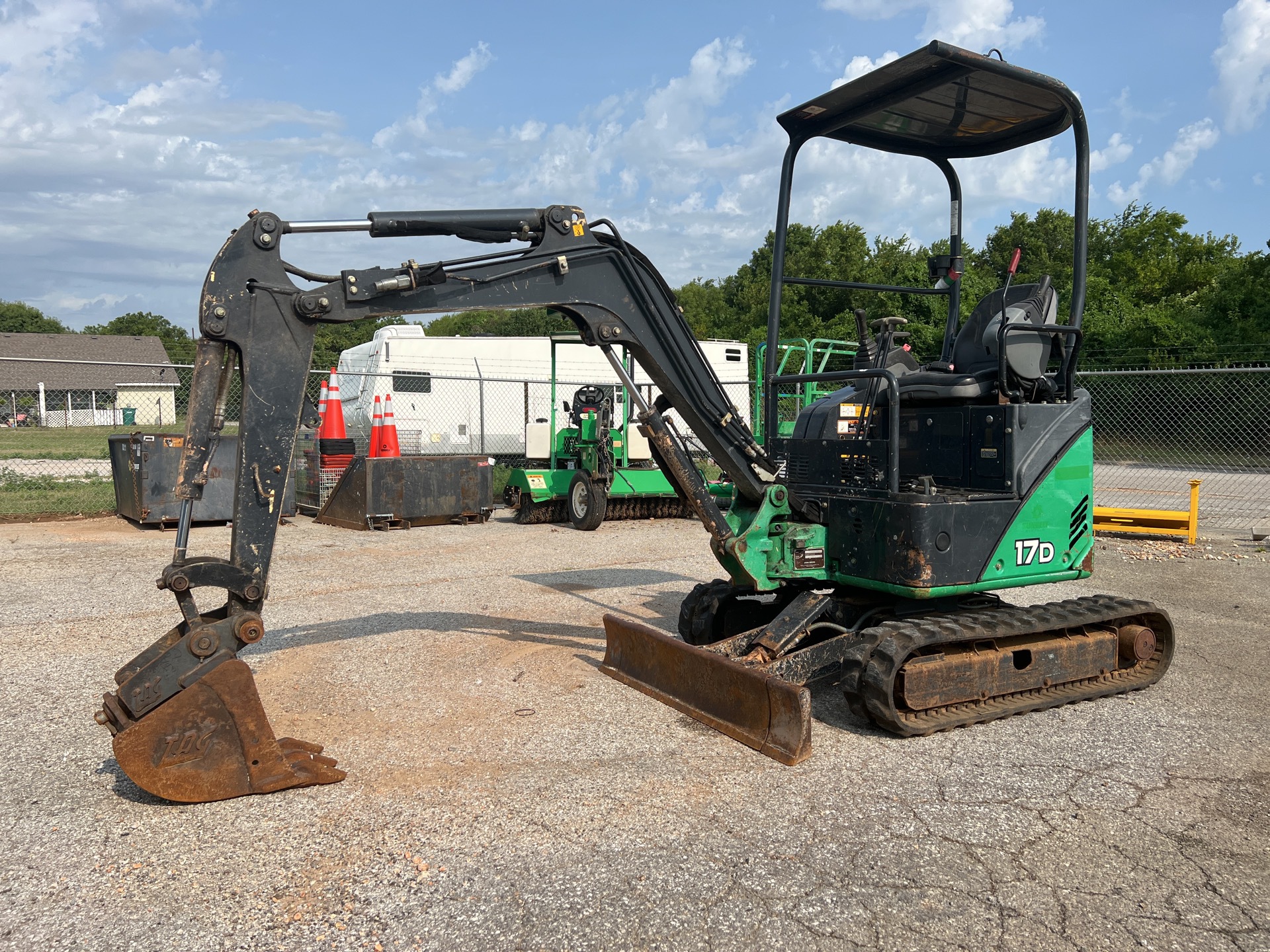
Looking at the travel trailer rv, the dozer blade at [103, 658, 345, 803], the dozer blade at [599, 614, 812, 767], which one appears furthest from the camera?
the travel trailer rv

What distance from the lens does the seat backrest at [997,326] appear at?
5.57 meters

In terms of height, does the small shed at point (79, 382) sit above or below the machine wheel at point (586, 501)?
above

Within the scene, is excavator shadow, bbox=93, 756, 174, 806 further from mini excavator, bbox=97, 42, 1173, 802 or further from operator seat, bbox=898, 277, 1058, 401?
operator seat, bbox=898, 277, 1058, 401

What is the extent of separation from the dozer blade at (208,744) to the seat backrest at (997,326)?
14.5ft

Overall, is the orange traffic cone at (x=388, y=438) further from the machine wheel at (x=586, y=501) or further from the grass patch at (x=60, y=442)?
the grass patch at (x=60, y=442)

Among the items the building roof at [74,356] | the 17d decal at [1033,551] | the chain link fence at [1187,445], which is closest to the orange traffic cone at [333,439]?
the 17d decal at [1033,551]

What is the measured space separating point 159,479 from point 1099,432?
15895 millimetres

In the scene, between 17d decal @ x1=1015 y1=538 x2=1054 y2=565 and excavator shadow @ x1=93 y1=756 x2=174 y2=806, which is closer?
excavator shadow @ x1=93 y1=756 x2=174 y2=806

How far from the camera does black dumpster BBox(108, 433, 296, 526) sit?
40.2 feet

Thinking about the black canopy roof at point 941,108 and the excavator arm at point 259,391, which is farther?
the black canopy roof at point 941,108

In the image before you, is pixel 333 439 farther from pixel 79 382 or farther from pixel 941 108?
pixel 79 382

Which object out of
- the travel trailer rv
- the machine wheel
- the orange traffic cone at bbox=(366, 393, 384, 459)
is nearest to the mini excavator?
the machine wheel

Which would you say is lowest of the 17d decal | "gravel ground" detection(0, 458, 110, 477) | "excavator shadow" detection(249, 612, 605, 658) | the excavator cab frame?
"excavator shadow" detection(249, 612, 605, 658)

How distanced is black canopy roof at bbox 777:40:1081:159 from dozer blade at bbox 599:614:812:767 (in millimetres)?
3373
